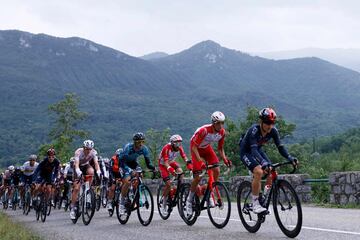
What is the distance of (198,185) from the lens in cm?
1024

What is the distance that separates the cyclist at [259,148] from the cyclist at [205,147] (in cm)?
99

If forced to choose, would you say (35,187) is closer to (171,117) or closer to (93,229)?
(93,229)

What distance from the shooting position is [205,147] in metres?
10.4

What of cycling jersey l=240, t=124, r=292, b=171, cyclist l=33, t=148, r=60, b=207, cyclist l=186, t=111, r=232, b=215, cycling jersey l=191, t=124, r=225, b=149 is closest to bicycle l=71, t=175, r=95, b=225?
cyclist l=186, t=111, r=232, b=215

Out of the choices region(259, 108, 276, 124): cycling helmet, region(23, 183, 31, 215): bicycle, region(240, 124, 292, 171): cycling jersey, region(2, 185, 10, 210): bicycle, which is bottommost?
region(2, 185, 10, 210): bicycle

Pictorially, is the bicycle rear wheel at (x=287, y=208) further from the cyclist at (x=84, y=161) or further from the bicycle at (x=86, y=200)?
the cyclist at (x=84, y=161)

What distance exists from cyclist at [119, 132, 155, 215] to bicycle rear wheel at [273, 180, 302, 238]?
4.19 m

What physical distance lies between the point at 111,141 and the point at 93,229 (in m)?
135

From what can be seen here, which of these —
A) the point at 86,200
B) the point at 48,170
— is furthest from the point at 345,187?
the point at 48,170

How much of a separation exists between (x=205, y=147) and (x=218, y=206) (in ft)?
3.90

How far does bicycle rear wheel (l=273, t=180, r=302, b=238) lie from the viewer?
24.9 feet

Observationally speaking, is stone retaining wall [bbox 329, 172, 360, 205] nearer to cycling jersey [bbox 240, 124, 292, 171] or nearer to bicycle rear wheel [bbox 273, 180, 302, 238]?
cycling jersey [bbox 240, 124, 292, 171]

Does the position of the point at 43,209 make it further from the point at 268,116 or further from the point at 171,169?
the point at 268,116

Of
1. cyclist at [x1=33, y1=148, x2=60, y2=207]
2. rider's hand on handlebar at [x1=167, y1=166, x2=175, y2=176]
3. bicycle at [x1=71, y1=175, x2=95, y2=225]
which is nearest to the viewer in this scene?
bicycle at [x1=71, y1=175, x2=95, y2=225]
